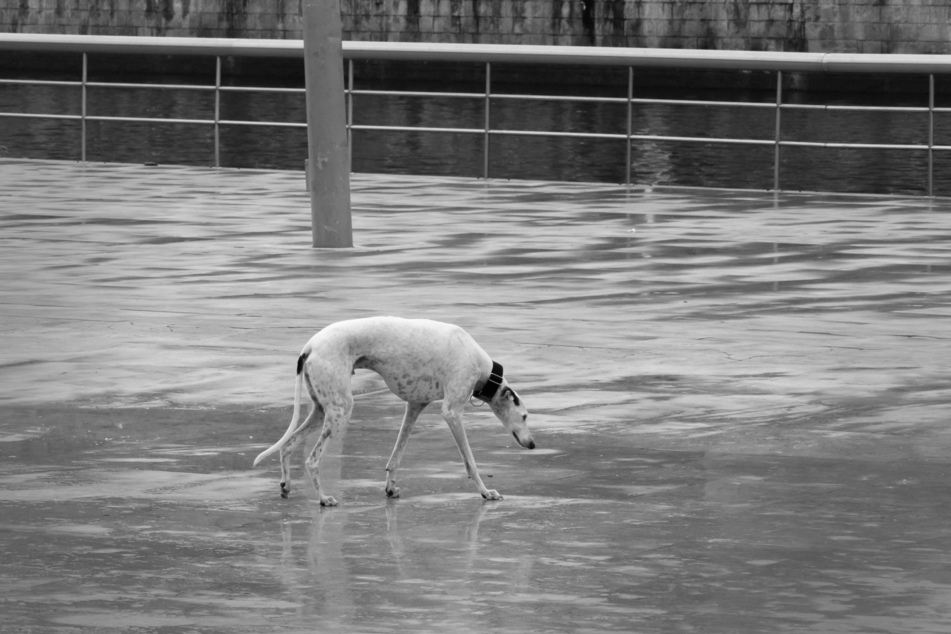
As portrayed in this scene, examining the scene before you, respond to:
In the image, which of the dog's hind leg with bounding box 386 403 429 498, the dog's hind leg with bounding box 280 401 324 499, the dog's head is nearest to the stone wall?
the dog's head

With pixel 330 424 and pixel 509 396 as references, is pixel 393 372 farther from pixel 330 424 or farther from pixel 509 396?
pixel 509 396

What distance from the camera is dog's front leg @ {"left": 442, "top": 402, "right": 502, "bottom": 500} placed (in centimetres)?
742

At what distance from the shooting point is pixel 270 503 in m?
7.42

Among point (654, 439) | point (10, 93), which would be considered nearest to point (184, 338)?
point (654, 439)

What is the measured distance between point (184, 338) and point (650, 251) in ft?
17.4

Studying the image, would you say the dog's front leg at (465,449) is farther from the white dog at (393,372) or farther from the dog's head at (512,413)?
the dog's head at (512,413)

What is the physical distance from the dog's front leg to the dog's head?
0.81 feet

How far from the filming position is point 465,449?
7410mm

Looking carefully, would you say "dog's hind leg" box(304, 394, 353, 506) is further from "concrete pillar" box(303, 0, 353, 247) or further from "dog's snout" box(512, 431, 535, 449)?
"concrete pillar" box(303, 0, 353, 247)

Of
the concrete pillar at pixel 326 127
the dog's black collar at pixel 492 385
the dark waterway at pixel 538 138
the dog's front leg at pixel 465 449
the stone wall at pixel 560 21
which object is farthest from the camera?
the stone wall at pixel 560 21

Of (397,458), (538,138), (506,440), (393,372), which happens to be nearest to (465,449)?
(397,458)

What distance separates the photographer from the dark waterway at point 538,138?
96.1 ft

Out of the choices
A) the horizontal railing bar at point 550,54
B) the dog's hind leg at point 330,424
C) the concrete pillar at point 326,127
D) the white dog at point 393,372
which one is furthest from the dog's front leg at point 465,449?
the horizontal railing bar at point 550,54

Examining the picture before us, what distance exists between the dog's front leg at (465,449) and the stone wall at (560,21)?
39.3 meters
